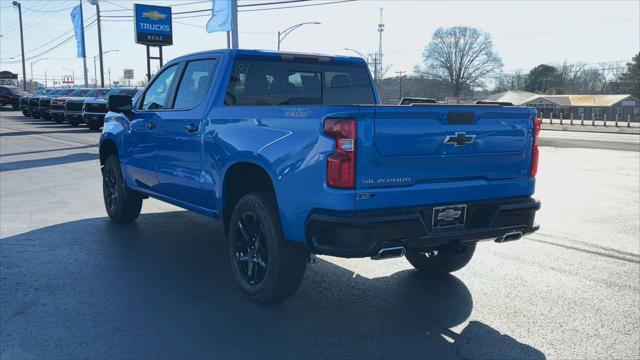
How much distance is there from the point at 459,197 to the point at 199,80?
2.84 metres

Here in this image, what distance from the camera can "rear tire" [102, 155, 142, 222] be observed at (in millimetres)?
7125

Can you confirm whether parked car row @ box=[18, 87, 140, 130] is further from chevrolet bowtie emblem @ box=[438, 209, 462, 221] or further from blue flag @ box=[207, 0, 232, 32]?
chevrolet bowtie emblem @ box=[438, 209, 462, 221]

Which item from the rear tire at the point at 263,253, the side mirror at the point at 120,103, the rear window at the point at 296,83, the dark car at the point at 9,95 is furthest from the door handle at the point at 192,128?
the dark car at the point at 9,95

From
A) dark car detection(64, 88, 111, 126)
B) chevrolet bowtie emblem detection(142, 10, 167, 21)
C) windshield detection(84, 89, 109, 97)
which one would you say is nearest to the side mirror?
dark car detection(64, 88, 111, 126)

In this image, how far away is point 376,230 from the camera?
3.63 metres

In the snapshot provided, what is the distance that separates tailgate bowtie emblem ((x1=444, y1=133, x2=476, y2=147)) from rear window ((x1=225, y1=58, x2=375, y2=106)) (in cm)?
197

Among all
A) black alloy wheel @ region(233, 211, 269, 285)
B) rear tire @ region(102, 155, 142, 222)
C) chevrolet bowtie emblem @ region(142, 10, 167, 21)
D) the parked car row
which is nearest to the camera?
black alloy wheel @ region(233, 211, 269, 285)

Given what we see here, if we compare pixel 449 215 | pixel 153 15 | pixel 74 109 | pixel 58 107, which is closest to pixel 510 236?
pixel 449 215

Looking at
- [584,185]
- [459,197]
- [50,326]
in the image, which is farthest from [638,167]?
[50,326]

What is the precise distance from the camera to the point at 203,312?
4355 mm

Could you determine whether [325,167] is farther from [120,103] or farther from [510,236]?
[120,103]

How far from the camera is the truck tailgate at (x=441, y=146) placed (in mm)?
3656

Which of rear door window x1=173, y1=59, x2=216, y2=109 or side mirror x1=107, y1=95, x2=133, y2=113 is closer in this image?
rear door window x1=173, y1=59, x2=216, y2=109

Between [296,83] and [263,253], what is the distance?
6.17ft
